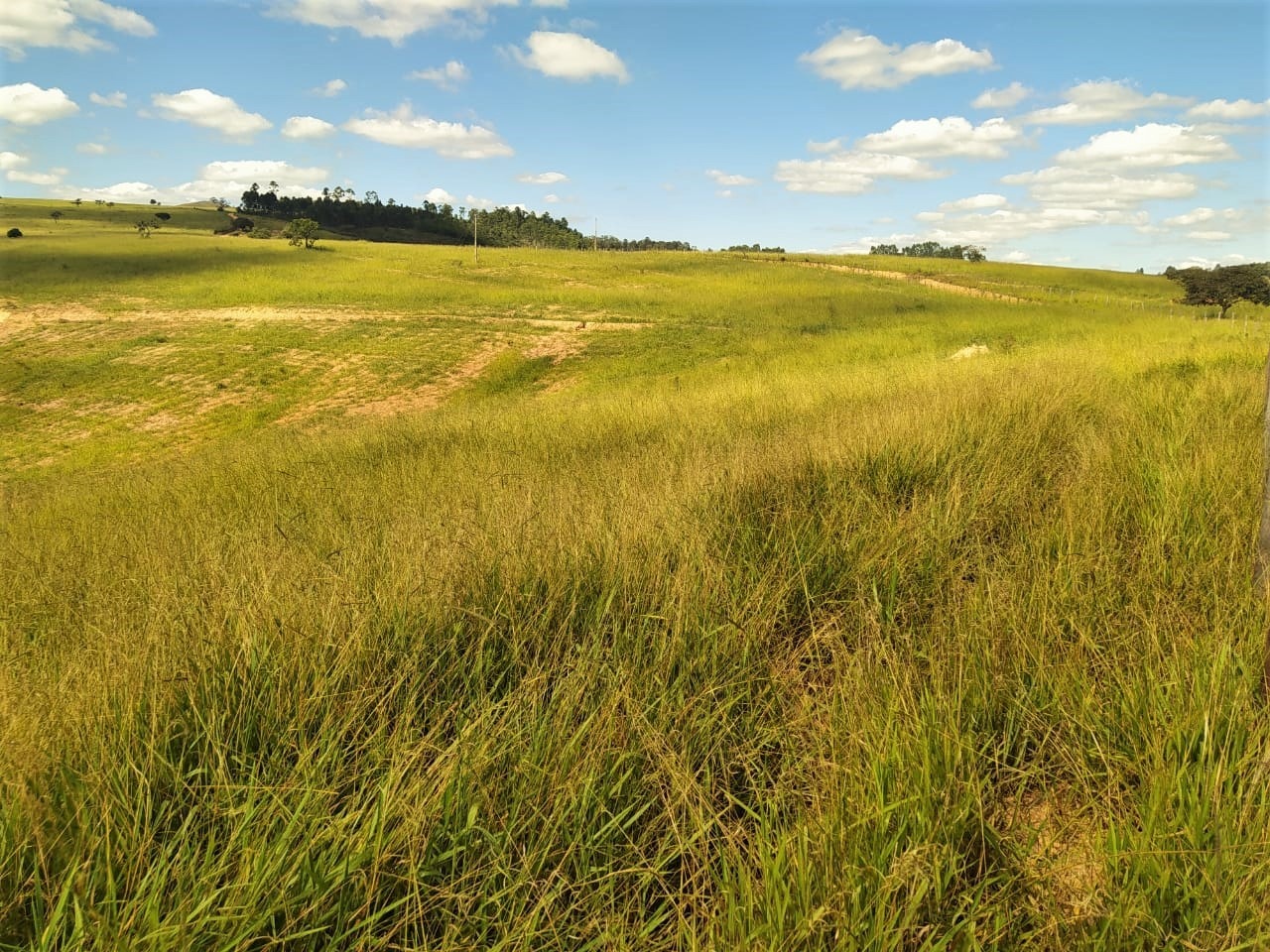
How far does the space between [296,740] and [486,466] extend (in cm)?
418

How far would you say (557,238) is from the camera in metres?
129

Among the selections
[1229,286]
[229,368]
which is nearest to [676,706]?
[229,368]

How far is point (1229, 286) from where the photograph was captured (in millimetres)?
49969

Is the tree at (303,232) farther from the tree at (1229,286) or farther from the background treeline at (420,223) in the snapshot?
the tree at (1229,286)

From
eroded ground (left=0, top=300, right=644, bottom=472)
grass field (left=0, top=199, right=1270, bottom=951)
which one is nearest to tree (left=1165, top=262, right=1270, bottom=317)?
eroded ground (left=0, top=300, right=644, bottom=472)

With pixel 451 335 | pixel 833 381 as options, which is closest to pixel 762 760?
pixel 833 381

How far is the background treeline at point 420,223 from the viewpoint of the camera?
11400 centimetres

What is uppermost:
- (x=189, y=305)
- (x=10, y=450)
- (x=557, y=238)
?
(x=557, y=238)

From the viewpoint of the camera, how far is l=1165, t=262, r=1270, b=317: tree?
48.9 m

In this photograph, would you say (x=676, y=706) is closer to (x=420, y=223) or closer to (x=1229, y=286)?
(x=1229, y=286)

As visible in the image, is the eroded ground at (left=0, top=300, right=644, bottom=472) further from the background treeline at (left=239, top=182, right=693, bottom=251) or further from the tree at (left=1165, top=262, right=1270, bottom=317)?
the background treeline at (left=239, top=182, right=693, bottom=251)

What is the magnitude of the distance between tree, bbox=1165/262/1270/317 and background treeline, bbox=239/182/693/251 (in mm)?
78993

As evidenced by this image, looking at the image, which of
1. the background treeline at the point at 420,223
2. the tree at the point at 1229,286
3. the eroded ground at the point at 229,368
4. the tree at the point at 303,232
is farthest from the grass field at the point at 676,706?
the background treeline at the point at 420,223

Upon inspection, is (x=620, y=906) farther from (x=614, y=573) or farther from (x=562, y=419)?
(x=562, y=419)
